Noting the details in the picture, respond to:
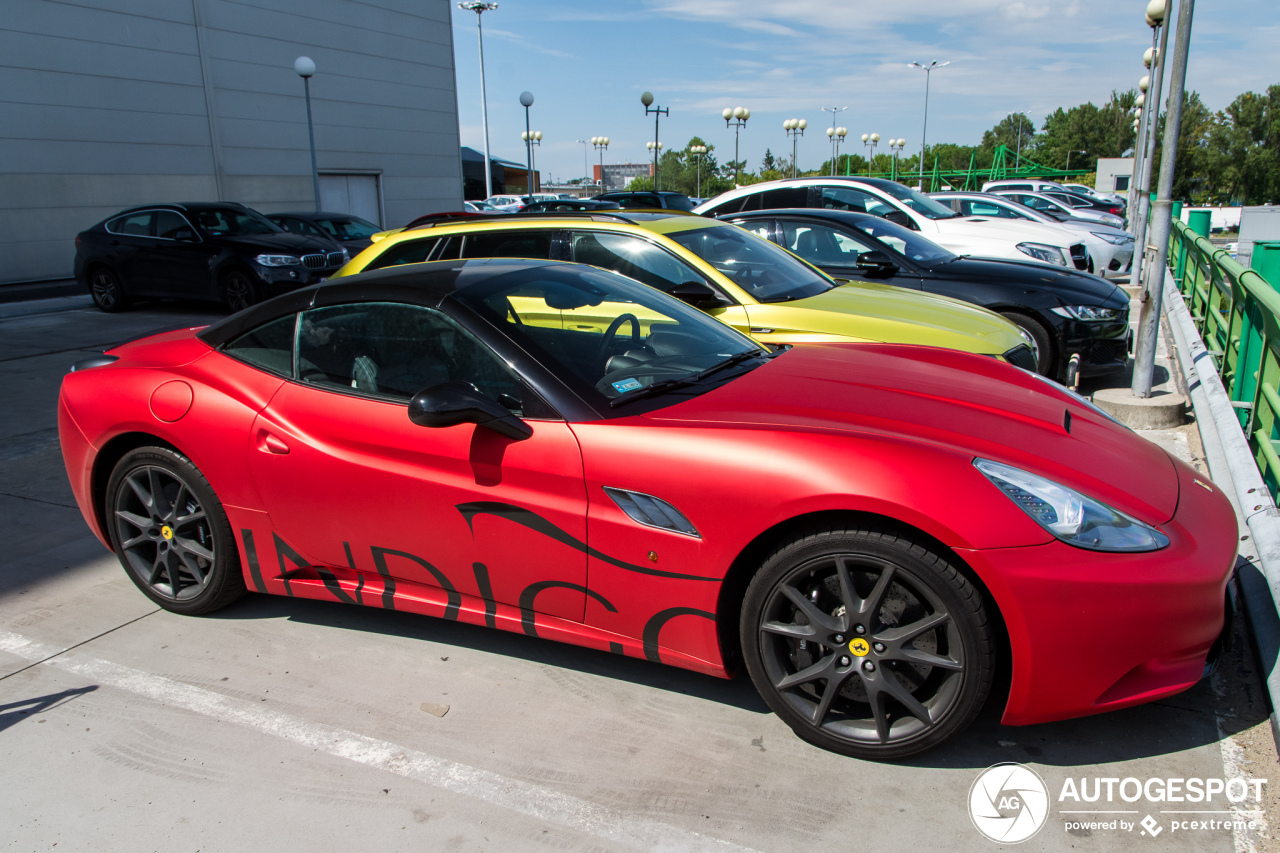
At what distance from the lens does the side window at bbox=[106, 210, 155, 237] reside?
1276 centimetres

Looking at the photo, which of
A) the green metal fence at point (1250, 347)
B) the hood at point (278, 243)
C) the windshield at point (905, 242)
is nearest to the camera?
the green metal fence at point (1250, 347)

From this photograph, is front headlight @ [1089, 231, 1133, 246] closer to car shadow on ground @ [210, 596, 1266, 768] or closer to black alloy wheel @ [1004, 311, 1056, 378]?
black alloy wheel @ [1004, 311, 1056, 378]

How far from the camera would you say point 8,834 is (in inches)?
93.7

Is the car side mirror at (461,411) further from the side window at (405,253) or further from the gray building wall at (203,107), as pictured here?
the gray building wall at (203,107)

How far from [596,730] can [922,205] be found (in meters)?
10.0

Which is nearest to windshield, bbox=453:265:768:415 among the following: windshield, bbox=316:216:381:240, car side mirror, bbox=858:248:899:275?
car side mirror, bbox=858:248:899:275

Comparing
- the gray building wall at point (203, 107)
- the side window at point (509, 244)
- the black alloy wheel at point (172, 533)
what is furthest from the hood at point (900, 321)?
the gray building wall at point (203, 107)

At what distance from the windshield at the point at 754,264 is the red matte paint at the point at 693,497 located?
6.26 feet

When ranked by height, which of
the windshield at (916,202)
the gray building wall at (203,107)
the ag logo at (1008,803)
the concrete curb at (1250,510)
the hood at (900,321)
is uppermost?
the gray building wall at (203,107)

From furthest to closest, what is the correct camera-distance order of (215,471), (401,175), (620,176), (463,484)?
1. (620,176)
2. (401,175)
3. (215,471)
4. (463,484)

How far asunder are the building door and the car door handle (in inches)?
905

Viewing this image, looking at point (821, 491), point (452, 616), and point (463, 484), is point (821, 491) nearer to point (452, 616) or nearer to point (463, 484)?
point (463, 484)

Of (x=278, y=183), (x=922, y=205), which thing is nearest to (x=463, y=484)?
(x=922, y=205)

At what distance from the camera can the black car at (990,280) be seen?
6.96 m
